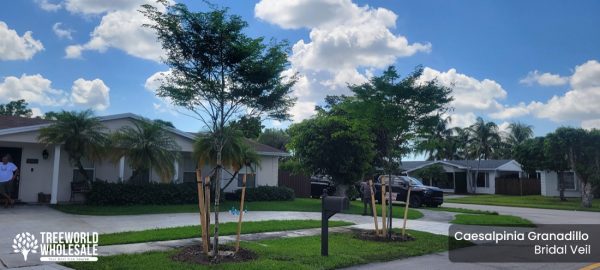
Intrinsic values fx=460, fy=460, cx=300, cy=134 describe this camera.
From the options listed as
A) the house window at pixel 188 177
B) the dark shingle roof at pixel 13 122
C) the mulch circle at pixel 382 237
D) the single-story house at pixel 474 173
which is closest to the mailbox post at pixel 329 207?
the mulch circle at pixel 382 237

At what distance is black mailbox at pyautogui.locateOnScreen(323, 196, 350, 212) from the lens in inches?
344

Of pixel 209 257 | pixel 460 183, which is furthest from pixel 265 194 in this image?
pixel 460 183

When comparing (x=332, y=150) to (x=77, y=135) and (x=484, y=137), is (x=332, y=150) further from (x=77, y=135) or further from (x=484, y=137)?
(x=484, y=137)

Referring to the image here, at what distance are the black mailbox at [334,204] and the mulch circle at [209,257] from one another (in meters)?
1.63

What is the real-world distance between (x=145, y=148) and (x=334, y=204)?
33.5 feet

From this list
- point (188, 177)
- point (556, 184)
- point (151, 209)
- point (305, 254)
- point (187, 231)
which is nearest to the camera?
point (305, 254)

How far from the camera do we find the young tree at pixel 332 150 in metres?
21.4

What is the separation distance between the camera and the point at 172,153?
18109 millimetres

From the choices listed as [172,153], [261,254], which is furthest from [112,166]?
[261,254]

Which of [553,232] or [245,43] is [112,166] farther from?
[553,232]

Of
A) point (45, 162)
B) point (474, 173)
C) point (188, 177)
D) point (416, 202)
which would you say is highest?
point (474, 173)

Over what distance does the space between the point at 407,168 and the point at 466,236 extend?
3734 centimetres

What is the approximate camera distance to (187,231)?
35.9ft

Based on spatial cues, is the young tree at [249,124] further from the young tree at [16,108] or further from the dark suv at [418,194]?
the young tree at [16,108]
